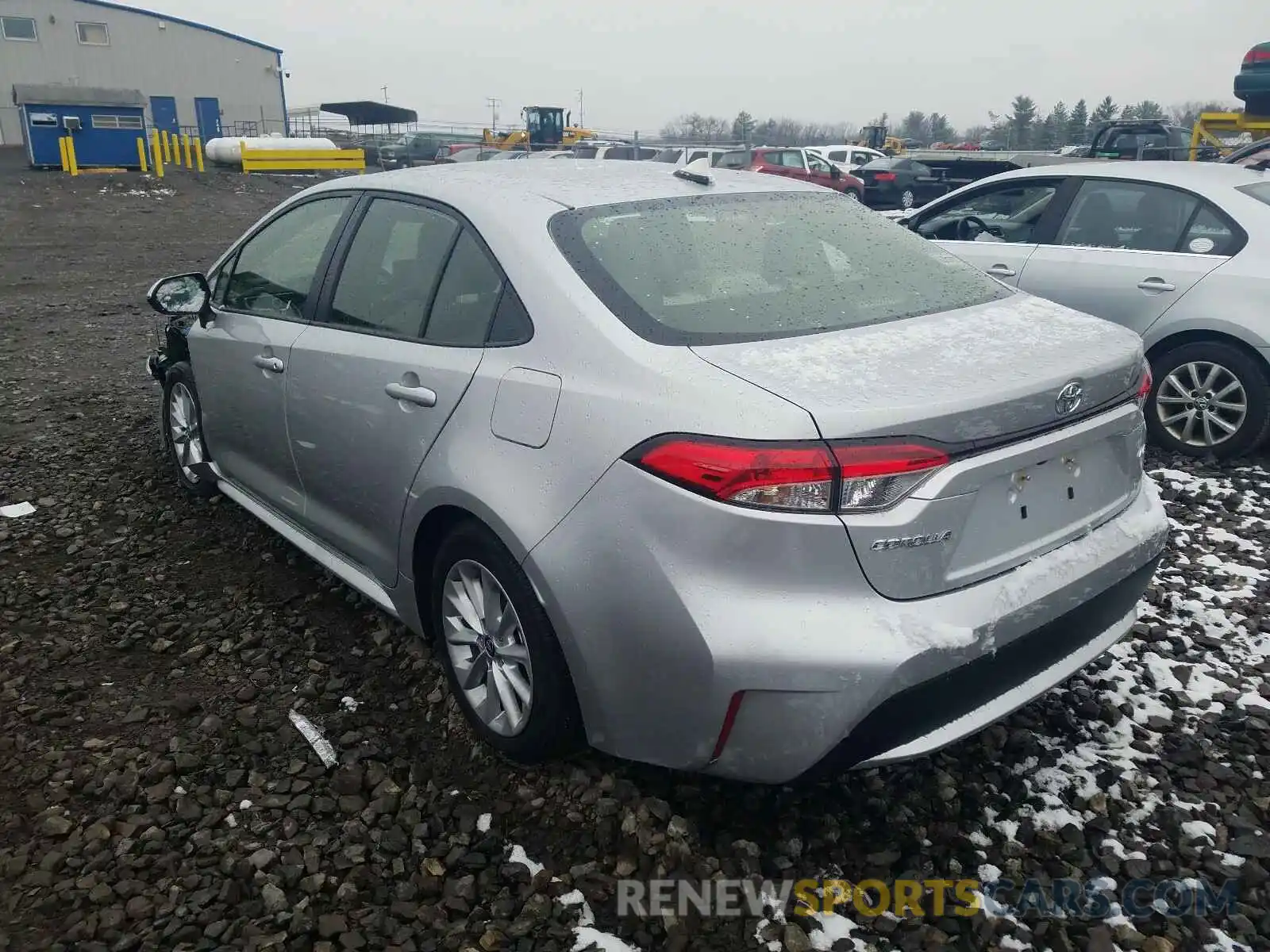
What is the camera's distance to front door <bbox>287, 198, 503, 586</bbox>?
8.89ft

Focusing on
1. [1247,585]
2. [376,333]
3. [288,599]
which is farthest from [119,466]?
[1247,585]

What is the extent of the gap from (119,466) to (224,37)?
49.0m

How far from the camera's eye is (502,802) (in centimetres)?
258

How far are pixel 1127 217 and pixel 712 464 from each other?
15.4 ft

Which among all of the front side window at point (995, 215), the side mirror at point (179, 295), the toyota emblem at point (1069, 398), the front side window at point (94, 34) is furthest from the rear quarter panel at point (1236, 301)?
the front side window at point (94, 34)

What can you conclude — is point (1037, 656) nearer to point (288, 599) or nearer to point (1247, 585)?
point (1247, 585)

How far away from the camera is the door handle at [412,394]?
2.69 meters

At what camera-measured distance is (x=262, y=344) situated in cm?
357

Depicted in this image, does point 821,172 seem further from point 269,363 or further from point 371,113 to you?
point 371,113

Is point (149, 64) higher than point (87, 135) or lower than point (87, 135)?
higher

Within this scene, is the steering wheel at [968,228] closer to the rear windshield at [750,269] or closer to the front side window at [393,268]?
the rear windshield at [750,269]

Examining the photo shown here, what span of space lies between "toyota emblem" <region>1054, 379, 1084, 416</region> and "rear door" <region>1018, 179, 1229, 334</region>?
3.45 m

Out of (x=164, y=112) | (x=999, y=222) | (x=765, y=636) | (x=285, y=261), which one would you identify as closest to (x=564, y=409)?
(x=765, y=636)

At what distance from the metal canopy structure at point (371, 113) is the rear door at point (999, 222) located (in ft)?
155
